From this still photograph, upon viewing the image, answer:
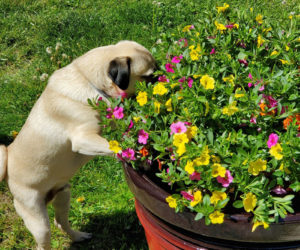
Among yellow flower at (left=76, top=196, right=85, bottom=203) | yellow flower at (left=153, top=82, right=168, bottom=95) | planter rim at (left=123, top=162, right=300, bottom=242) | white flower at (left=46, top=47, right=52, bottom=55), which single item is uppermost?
yellow flower at (left=153, top=82, right=168, bottom=95)

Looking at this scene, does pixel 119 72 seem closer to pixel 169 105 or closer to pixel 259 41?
pixel 169 105

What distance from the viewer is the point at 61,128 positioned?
9.01 ft

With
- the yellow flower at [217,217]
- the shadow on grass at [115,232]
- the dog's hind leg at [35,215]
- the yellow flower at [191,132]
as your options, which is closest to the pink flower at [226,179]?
the yellow flower at [217,217]

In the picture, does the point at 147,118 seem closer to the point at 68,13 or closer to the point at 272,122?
the point at 272,122

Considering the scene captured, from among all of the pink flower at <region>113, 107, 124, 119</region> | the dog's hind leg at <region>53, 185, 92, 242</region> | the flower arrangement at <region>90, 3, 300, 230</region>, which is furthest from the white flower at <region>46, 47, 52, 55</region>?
the pink flower at <region>113, 107, 124, 119</region>

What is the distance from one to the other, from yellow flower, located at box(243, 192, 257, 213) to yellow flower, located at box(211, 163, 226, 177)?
13 centimetres

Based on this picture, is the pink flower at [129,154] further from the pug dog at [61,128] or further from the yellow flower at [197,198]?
the pug dog at [61,128]

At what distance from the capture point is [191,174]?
1.70 m

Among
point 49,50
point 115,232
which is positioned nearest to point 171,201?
point 115,232

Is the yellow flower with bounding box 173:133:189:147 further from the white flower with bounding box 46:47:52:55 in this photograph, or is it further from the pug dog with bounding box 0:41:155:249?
the white flower with bounding box 46:47:52:55

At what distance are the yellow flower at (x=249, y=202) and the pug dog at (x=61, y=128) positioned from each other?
4.15 feet

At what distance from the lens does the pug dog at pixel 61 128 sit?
2.67m

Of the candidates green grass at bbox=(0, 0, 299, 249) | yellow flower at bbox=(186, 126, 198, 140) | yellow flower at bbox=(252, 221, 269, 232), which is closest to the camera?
yellow flower at bbox=(252, 221, 269, 232)

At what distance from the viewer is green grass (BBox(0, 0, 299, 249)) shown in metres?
3.32
